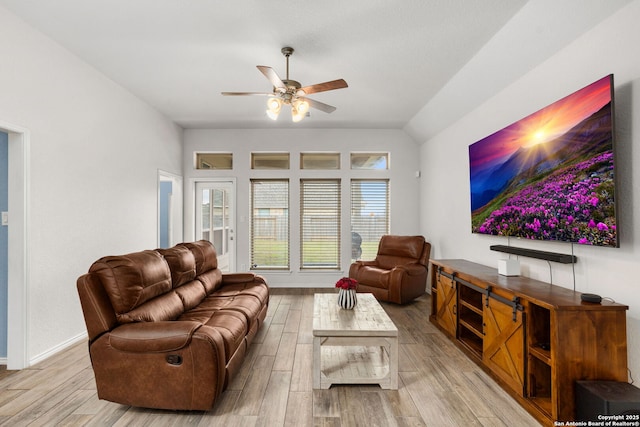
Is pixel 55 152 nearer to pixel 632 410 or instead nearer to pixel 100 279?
pixel 100 279

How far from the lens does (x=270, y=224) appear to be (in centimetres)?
584

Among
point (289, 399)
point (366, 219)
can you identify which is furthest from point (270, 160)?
point (289, 399)

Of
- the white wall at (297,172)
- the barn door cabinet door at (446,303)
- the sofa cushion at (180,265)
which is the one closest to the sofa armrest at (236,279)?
the sofa cushion at (180,265)

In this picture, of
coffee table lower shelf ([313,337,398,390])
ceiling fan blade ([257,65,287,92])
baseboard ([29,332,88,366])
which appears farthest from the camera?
baseboard ([29,332,88,366])

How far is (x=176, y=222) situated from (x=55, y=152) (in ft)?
8.83

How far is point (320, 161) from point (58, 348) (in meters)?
4.41

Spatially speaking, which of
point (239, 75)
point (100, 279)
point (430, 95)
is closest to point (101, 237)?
point (100, 279)

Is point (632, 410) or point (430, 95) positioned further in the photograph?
point (430, 95)

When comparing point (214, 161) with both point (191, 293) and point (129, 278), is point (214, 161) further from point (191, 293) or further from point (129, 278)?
point (129, 278)

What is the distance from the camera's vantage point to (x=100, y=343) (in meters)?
2.03

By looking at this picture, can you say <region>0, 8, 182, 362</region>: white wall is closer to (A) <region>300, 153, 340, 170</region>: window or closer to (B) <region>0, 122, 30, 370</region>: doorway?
(B) <region>0, 122, 30, 370</region>: doorway

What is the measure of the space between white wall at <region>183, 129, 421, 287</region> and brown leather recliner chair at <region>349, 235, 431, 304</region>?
2.37 ft

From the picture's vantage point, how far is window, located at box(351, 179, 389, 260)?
5.83 meters

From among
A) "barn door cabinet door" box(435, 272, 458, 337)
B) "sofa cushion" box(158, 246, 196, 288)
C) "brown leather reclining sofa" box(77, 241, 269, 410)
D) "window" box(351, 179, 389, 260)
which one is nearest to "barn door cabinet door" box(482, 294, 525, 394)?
"barn door cabinet door" box(435, 272, 458, 337)
